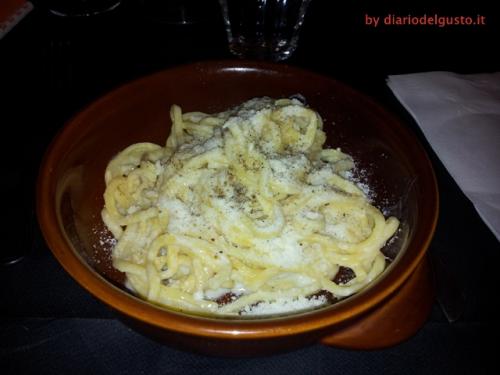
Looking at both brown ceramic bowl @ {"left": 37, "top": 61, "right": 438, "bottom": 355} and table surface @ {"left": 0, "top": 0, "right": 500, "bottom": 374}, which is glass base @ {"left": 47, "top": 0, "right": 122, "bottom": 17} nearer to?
table surface @ {"left": 0, "top": 0, "right": 500, "bottom": 374}

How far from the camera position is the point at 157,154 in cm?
108

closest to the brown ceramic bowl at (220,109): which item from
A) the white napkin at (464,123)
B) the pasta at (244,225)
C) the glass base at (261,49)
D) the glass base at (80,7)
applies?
the pasta at (244,225)

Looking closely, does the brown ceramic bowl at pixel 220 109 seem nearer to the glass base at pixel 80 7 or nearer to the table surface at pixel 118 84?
the table surface at pixel 118 84

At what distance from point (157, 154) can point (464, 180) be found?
749 mm

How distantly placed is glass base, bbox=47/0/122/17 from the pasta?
102cm

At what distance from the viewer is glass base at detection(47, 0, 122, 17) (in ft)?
5.81

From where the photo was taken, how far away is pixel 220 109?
3.89 ft

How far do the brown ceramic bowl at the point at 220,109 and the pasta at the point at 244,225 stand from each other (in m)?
0.06

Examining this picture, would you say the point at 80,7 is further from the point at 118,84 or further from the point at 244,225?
the point at 244,225

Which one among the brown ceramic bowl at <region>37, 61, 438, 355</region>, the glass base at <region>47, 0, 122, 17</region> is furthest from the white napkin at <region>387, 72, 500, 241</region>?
the glass base at <region>47, 0, 122, 17</region>

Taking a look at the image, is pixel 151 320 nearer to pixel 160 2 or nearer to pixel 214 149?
pixel 214 149

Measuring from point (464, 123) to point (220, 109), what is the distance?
0.69m

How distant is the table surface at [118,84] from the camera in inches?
34.7

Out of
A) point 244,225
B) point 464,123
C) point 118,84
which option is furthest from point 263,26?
point 244,225
